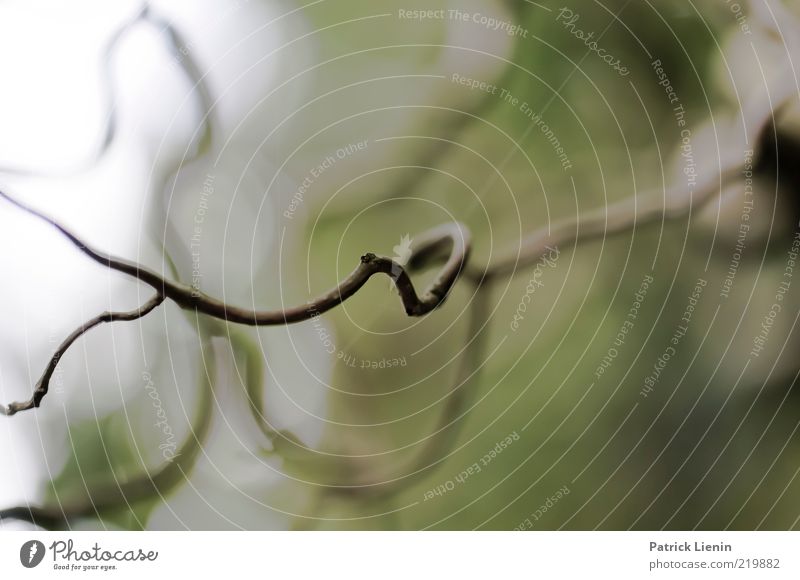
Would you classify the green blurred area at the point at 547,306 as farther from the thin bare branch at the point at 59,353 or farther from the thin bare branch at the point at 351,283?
the thin bare branch at the point at 59,353

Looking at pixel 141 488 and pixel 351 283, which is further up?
pixel 351 283

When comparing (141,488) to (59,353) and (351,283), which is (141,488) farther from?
(351,283)

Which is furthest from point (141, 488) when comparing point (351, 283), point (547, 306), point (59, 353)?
point (547, 306)

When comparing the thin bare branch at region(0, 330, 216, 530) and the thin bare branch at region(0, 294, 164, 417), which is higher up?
the thin bare branch at region(0, 294, 164, 417)

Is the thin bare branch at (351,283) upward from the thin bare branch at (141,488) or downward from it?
upward

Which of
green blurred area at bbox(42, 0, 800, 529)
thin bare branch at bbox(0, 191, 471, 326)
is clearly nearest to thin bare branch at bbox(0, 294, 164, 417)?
thin bare branch at bbox(0, 191, 471, 326)

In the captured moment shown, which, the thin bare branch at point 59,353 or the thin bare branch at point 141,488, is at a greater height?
the thin bare branch at point 59,353

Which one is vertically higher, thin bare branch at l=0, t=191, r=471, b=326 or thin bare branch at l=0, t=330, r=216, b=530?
thin bare branch at l=0, t=191, r=471, b=326

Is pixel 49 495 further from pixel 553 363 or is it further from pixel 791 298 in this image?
pixel 791 298

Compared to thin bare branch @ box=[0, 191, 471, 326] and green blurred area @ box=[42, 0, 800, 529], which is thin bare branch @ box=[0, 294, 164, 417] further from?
green blurred area @ box=[42, 0, 800, 529]

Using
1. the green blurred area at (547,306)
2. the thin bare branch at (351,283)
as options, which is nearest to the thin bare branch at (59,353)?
the thin bare branch at (351,283)

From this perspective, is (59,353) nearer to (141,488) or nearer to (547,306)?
(141,488)
